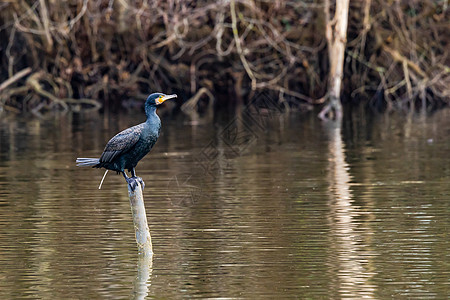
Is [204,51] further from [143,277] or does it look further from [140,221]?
[143,277]

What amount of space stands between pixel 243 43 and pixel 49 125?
267 inches

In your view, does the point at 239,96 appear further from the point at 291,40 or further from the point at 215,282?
the point at 215,282

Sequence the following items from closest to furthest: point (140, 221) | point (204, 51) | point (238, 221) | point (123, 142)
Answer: point (140, 221)
point (123, 142)
point (238, 221)
point (204, 51)

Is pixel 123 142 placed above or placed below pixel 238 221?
above

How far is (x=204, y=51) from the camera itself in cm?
3144

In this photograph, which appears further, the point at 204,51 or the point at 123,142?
the point at 204,51

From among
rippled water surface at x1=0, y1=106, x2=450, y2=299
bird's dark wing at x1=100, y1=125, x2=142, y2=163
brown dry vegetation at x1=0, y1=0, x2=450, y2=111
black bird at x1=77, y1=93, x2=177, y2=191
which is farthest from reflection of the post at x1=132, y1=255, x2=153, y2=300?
brown dry vegetation at x1=0, y1=0, x2=450, y2=111

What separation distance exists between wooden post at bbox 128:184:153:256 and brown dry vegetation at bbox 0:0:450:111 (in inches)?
722

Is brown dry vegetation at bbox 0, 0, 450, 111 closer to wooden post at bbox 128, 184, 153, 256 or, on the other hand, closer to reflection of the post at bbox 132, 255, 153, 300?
wooden post at bbox 128, 184, 153, 256

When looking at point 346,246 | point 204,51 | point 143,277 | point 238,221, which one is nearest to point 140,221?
point 143,277

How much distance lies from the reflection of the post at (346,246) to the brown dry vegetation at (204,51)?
14224 mm

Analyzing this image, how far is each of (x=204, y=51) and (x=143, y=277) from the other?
23.0 metres

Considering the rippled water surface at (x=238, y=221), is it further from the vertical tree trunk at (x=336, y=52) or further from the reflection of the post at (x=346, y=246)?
the vertical tree trunk at (x=336, y=52)

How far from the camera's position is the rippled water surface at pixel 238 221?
8.49m
